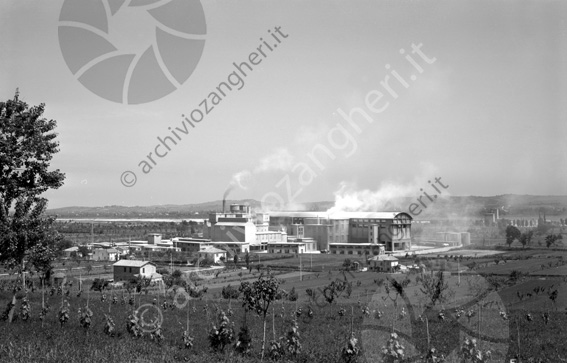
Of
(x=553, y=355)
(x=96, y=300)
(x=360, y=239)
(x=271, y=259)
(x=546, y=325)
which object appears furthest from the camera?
(x=360, y=239)

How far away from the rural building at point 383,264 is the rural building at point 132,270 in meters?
16.1

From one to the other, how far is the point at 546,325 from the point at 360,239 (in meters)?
39.7

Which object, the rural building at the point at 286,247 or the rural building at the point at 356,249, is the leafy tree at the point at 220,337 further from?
the rural building at the point at 286,247

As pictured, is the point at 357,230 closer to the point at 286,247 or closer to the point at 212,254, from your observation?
the point at 286,247

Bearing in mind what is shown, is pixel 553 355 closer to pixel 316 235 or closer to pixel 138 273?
pixel 138 273

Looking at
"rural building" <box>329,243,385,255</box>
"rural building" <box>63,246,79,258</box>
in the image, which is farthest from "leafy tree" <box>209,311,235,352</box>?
"rural building" <box>63,246,79,258</box>

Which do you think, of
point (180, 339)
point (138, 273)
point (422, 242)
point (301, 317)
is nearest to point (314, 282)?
point (138, 273)

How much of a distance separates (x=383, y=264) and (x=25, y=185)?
30.2 m

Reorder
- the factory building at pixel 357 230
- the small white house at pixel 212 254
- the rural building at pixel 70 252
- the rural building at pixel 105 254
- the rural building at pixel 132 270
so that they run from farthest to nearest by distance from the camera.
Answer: the factory building at pixel 357 230, the rural building at pixel 70 252, the rural building at pixel 105 254, the small white house at pixel 212 254, the rural building at pixel 132 270

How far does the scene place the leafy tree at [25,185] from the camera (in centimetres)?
1390

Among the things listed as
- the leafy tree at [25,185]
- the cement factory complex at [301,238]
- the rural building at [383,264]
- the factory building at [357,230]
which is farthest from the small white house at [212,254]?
the leafy tree at [25,185]

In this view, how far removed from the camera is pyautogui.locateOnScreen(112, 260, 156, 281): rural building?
34125mm

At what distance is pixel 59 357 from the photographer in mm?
10781

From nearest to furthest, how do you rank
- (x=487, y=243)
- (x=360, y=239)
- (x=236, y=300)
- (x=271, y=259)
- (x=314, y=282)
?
1. (x=236, y=300)
2. (x=314, y=282)
3. (x=271, y=259)
4. (x=360, y=239)
5. (x=487, y=243)
